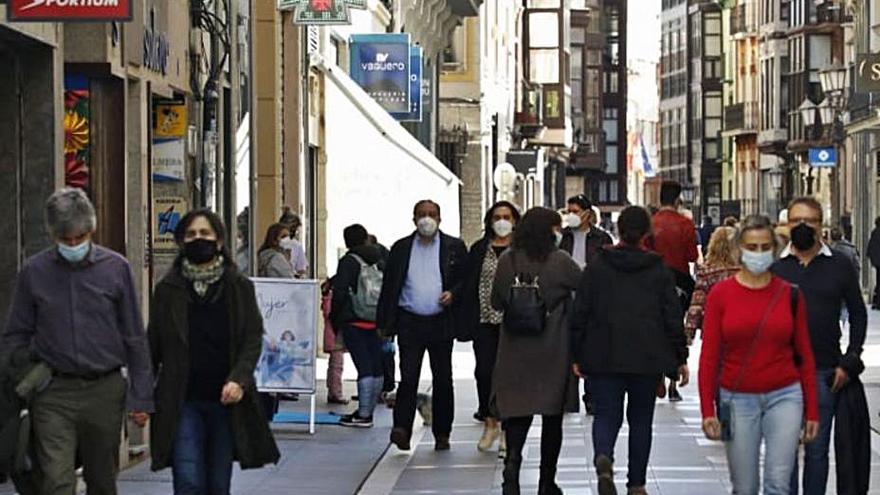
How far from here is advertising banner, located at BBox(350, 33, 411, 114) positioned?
119 feet

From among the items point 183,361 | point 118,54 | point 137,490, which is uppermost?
point 118,54

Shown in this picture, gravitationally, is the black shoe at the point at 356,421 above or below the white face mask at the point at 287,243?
below

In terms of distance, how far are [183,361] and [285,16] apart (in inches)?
713

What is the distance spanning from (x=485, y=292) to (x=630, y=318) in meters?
2.98

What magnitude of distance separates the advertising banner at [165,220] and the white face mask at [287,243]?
8.86ft

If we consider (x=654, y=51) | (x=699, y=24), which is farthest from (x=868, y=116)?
(x=654, y=51)

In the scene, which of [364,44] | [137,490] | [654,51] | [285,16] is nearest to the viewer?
[137,490]

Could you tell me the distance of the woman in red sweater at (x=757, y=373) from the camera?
12125 millimetres

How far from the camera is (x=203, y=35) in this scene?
22.1 m

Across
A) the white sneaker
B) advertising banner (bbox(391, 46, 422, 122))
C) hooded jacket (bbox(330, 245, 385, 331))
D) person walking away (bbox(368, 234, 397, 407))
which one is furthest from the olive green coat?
advertising banner (bbox(391, 46, 422, 122))

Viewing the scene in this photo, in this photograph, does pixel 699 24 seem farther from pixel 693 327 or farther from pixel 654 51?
pixel 693 327

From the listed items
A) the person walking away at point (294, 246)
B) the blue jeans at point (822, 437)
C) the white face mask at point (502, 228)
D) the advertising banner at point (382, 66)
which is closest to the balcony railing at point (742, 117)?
the advertising banner at point (382, 66)

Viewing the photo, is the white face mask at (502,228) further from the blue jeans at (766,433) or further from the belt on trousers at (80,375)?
the belt on trousers at (80,375)

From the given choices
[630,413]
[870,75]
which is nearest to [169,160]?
[630,413]
